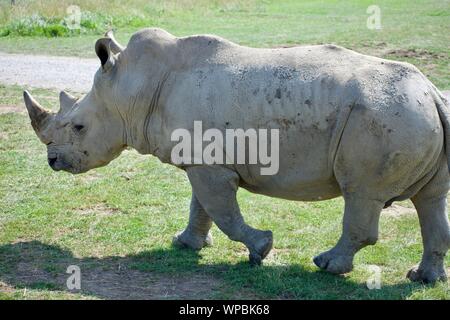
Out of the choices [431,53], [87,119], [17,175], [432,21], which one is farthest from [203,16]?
[87,119]

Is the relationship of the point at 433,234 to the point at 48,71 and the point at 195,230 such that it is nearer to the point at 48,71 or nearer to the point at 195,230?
the point at 195,230

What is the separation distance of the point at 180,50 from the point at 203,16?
74.9 feet

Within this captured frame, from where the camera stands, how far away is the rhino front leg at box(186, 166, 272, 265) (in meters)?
6.84

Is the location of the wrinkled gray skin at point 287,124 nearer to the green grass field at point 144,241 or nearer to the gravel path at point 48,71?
the green grass field at point 144,241

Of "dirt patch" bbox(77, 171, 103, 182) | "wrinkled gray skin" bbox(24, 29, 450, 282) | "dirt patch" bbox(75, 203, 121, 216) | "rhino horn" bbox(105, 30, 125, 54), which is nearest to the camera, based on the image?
"wrinkled gray skin" bbox(24, 29, 450, 282)

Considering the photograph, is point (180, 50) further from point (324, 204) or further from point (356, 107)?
point (324, 204)

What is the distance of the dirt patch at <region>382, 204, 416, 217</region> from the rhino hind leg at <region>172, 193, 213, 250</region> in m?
2.25

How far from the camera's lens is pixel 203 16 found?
29.7 meters

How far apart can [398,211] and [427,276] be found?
2.24m
